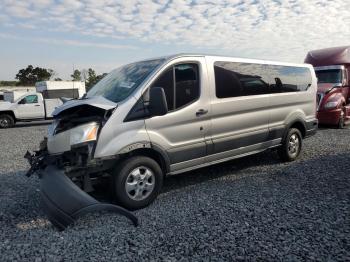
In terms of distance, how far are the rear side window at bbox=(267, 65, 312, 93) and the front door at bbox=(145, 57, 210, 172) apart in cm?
190

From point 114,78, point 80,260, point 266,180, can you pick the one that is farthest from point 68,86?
point 80,260

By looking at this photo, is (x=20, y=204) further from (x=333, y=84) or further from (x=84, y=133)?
(x=333, y=84)

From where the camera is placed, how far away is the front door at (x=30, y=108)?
1755 cm

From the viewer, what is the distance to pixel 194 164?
5086 millimetres

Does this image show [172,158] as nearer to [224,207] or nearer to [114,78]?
[224,207]

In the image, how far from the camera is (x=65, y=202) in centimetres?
364

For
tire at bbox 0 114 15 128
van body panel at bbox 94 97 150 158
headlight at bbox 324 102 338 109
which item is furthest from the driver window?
van body panel at bbox 94 97 150 158

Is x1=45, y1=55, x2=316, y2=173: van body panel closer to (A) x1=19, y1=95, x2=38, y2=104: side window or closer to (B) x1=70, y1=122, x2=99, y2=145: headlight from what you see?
(B) x1=70, y1=122, x2=99, y2=145: headlight

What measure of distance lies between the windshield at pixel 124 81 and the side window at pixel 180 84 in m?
0.23

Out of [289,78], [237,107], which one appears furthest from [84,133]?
[289,78]

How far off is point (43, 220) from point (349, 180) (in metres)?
4.84

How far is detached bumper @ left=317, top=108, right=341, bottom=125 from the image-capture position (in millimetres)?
11336

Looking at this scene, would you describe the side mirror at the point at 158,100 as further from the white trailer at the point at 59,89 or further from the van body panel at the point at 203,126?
the white trailer at the point at 59,89

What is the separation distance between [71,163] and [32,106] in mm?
15161
